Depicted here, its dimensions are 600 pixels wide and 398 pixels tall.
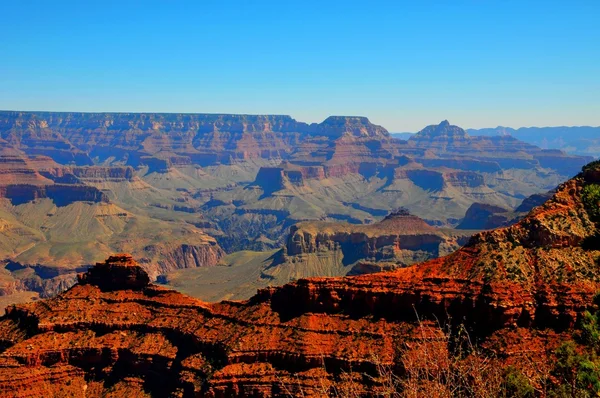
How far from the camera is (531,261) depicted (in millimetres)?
→ 68312

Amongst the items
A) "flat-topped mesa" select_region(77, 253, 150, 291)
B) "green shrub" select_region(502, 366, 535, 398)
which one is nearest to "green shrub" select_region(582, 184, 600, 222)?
"green shrub" select_region(502, 366, 535, 398)

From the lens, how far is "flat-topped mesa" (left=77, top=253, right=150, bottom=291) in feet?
294

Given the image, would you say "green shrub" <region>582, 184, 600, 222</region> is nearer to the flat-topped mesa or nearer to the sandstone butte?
the sandstone butte

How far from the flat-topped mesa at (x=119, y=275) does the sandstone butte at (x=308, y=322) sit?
0.23 m

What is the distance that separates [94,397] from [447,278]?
169 ft

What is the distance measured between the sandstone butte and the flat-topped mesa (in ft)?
0.77

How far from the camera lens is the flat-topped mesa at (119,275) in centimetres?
8975

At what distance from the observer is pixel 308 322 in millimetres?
73500

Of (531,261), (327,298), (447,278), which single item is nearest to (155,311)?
(327,298)

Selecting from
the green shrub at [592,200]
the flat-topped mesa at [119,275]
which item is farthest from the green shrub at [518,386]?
the flat-topped mesa at [119,275]

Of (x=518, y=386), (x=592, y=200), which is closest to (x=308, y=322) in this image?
(x=518, y=386)

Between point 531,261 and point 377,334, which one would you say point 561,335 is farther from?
point 377,334

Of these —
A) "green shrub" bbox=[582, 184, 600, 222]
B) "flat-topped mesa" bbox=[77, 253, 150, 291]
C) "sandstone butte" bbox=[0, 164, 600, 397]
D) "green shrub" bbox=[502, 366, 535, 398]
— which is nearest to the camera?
"green shrub" bbox=[502, 366, 535, 398]

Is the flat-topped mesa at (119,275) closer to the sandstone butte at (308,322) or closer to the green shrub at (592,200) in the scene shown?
the sandstone butte at (308,322)
